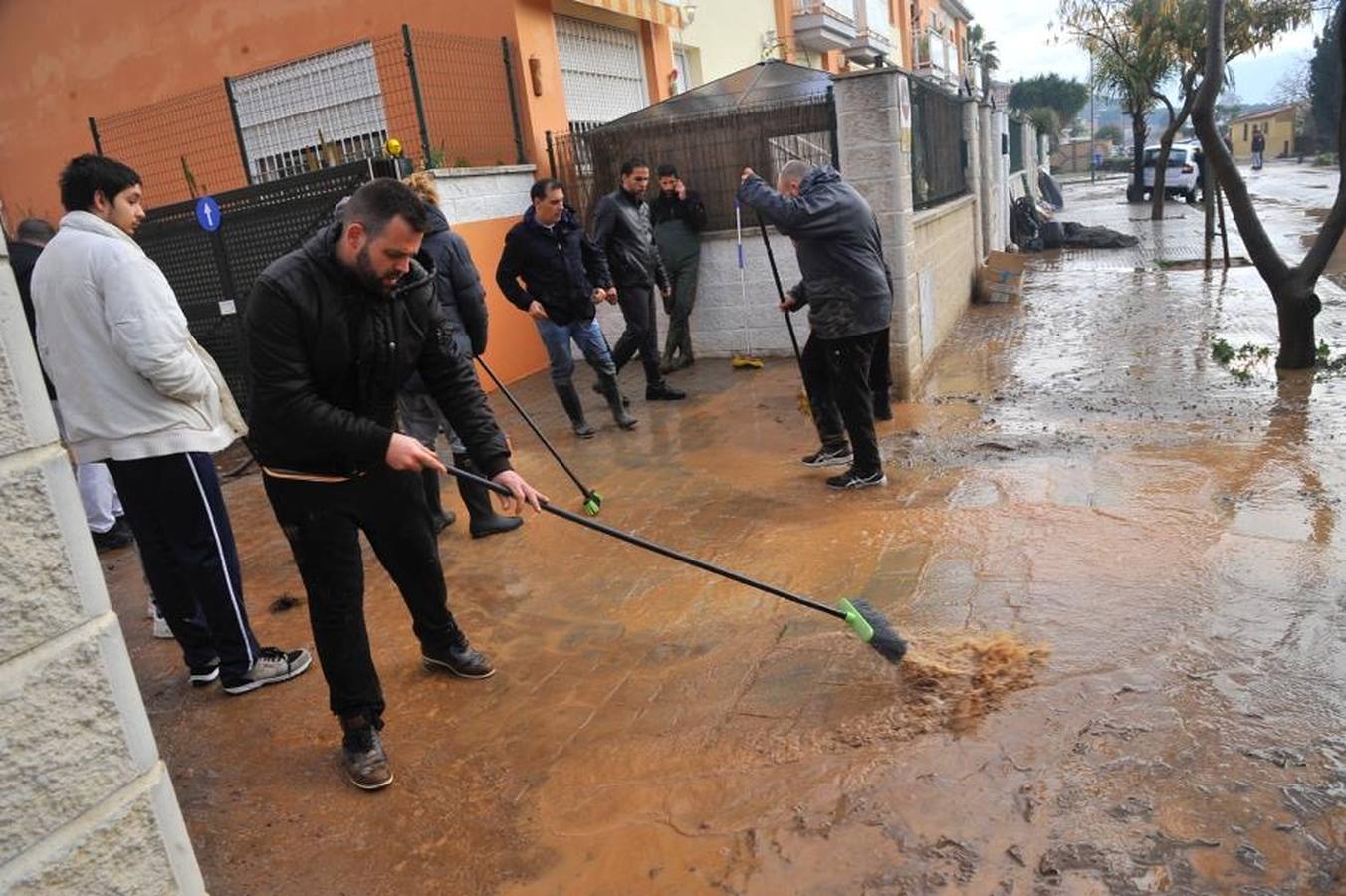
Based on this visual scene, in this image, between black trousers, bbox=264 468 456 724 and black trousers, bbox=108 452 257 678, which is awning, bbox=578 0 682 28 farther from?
black trousers, bbox=264 468 456 724

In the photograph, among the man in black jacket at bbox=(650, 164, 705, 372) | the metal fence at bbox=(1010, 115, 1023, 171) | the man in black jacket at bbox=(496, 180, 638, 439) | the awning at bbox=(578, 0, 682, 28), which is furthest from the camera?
the metal fence at bbox=(1010, 115, 1023, 171)

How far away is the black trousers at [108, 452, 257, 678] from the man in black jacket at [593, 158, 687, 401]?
405cm

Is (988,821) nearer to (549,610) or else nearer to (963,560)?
(963,560)

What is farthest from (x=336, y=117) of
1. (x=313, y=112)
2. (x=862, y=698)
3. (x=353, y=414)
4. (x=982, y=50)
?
(x=982, y=50)

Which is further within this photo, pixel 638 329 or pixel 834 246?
pixel 638 329

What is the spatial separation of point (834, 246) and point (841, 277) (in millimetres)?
175

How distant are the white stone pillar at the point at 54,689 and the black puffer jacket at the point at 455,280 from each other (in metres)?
3.31

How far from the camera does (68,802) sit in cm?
160

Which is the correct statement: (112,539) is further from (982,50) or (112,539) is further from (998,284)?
(982,50)

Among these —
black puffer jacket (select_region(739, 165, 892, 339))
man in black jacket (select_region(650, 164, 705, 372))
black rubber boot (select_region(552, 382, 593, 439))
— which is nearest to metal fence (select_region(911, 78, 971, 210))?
man in black jacket (select_region(650, 164, 705, 372))

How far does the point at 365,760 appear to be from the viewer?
3.06m

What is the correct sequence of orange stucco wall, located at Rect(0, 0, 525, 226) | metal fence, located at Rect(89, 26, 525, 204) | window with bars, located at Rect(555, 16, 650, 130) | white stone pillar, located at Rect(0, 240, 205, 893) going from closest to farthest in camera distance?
white stone pillar, located at Rect(0, 240, 205, 893), metal fence, located at Rect(89, 26, 525, 204), orange stucco wall, located at Rect(0, 0, 525, 226), window with bars, located at Rect(555, 16, 650, 130)

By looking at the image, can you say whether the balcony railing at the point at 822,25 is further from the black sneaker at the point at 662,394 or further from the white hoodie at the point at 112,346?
the white hoodie at the point at 112,346

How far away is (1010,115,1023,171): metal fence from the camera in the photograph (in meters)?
20.4
